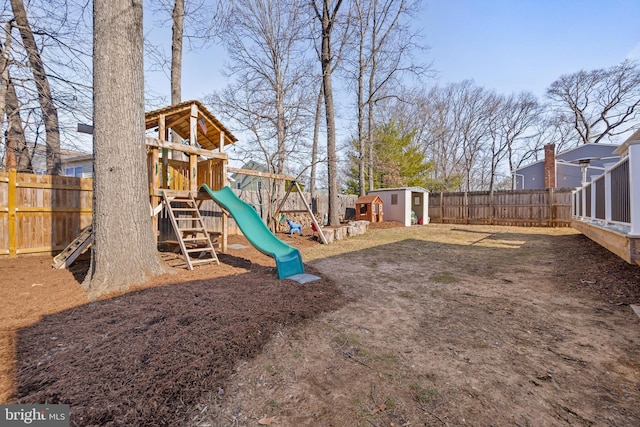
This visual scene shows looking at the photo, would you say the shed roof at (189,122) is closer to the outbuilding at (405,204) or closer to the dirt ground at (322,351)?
the dirt ground at (322,351)

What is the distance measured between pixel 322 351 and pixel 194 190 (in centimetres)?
497

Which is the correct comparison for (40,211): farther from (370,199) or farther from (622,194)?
(370,199)

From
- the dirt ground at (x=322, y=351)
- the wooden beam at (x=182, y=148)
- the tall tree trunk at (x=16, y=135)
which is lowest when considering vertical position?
the dirt ground at (x=322, y=351)

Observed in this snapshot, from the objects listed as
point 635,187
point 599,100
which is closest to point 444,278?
point 635,187

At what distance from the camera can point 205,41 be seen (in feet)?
25.9

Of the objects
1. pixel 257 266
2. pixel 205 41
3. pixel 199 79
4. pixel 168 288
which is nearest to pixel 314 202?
pixel 199 79

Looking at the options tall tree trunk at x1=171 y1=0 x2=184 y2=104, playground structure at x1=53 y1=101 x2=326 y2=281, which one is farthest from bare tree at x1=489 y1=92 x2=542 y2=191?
tall tree trunk at x1=171 y1=0 x2=184 y2=104

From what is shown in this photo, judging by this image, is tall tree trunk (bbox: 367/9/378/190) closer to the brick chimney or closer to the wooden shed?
the wooden shed

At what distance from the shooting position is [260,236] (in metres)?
5.19

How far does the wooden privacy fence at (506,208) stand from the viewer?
1364 centimetres

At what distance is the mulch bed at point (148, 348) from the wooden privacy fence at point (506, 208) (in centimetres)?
1533

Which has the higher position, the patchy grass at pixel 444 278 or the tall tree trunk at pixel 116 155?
the tall tree trunk at pixel 116 155

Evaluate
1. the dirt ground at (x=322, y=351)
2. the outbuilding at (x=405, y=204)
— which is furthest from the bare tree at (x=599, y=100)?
the dirt ground at (x=322, y=351)

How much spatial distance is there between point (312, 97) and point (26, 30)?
32.1 feet
